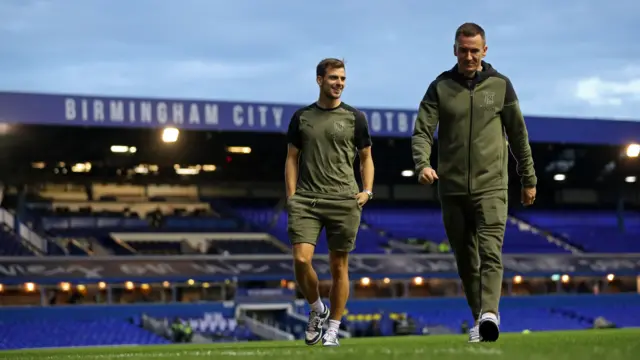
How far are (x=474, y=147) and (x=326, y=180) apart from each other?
1275 millimetres

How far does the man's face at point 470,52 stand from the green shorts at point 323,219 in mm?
1492

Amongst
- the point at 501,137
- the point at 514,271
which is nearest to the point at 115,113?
the point at 514,271

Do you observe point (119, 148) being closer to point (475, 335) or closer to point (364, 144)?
point (364, 144)

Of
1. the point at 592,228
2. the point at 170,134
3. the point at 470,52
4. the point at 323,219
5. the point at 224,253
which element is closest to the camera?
the point at 470,52

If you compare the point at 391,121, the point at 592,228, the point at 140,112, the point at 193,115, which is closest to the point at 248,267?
the point at 193,115

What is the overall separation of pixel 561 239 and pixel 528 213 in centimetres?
400

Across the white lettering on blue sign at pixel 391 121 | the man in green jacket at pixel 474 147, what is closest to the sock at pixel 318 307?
the man in green jacket at pixel 474 147

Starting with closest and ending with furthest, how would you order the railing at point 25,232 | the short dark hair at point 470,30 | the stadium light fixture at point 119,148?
1. the short dark hair at point 470,30
2. the railing at point 25,232
3. the stadium light fixture at point 119,148

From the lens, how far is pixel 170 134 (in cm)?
3431

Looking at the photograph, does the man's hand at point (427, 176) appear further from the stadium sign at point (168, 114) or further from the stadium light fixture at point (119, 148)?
the stadium light fixture at point (119, 148)

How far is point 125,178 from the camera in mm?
42062

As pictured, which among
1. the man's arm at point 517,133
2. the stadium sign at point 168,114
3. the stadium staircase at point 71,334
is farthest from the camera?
the stadium sign at point 168,114

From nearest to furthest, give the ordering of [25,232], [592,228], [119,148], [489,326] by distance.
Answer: [489,326] < [25,232] < [119,148] < [592,228]

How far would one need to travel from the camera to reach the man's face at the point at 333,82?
903 cm
